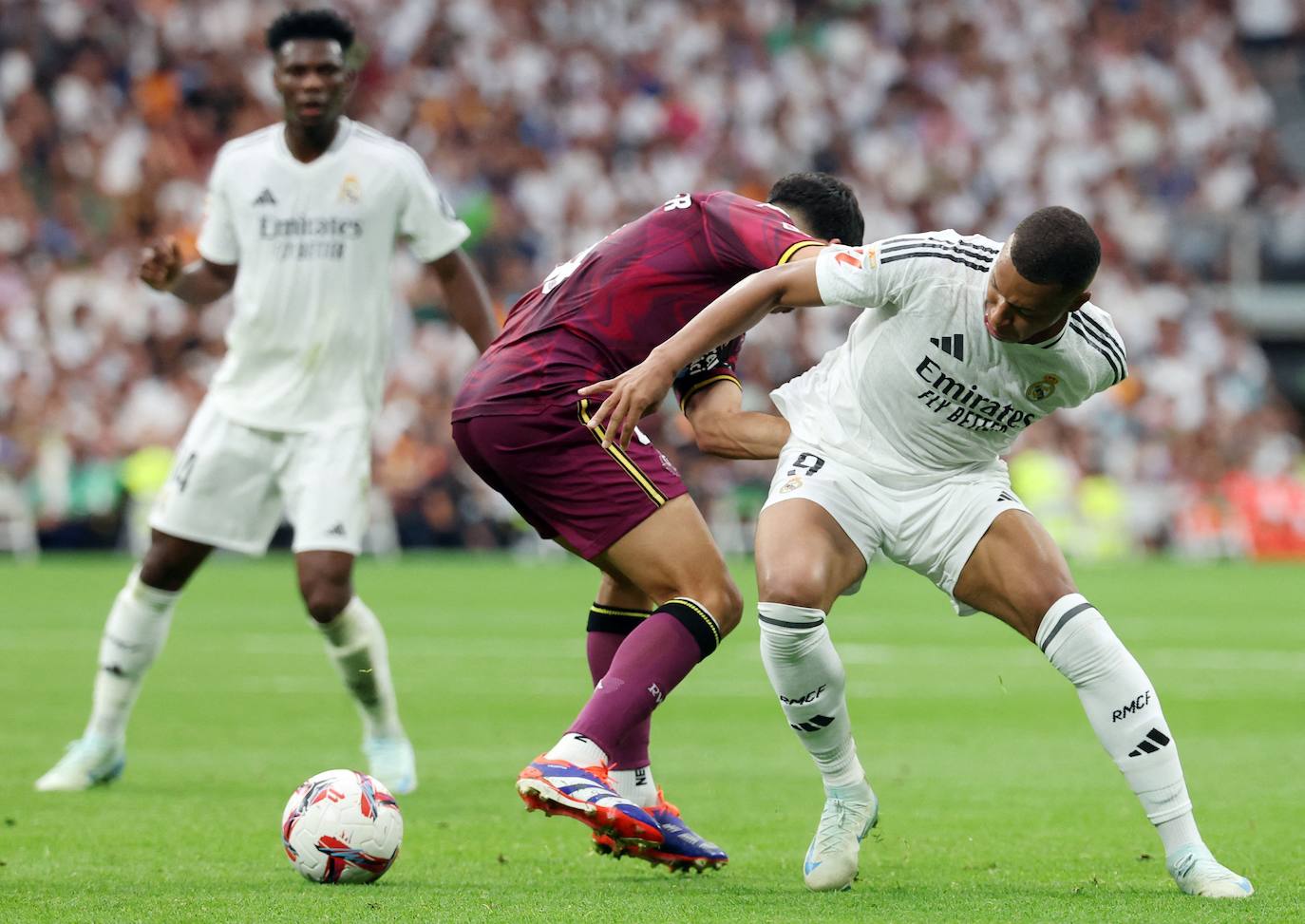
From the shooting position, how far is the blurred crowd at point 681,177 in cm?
2284

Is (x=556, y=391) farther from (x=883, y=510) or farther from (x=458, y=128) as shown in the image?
(x=458, y=128)

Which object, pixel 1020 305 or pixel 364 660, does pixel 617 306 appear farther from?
pixel 364 660

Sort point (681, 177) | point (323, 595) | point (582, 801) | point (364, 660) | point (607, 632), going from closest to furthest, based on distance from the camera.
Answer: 1. point (582, 801)
2. point (607, 632)
3. point (323, 595)
4. point (364, 660)
5. point (681, 177)

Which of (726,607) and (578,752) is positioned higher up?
(726,607)

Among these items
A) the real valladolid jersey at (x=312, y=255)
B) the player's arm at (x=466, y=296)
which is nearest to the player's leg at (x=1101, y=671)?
the player's arm at (x=466, y=296)

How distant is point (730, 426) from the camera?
5.80 m

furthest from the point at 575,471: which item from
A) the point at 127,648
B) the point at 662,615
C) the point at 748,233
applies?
the point at 127,648

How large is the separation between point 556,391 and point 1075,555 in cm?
2021

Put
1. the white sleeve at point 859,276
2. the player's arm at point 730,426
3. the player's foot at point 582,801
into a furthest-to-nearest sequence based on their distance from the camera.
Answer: the player's arm at point 730,426
the white sleeve at point 859,276
the player's foot at point 582,801

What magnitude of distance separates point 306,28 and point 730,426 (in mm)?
2677

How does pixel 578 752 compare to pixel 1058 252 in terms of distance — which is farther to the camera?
pixel 578 752

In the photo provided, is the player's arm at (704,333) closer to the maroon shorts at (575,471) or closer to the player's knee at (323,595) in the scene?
the maroon shorts at (575,471)

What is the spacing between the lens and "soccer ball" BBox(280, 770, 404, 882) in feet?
17.6

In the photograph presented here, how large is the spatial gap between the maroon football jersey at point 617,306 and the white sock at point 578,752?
3.36ft
